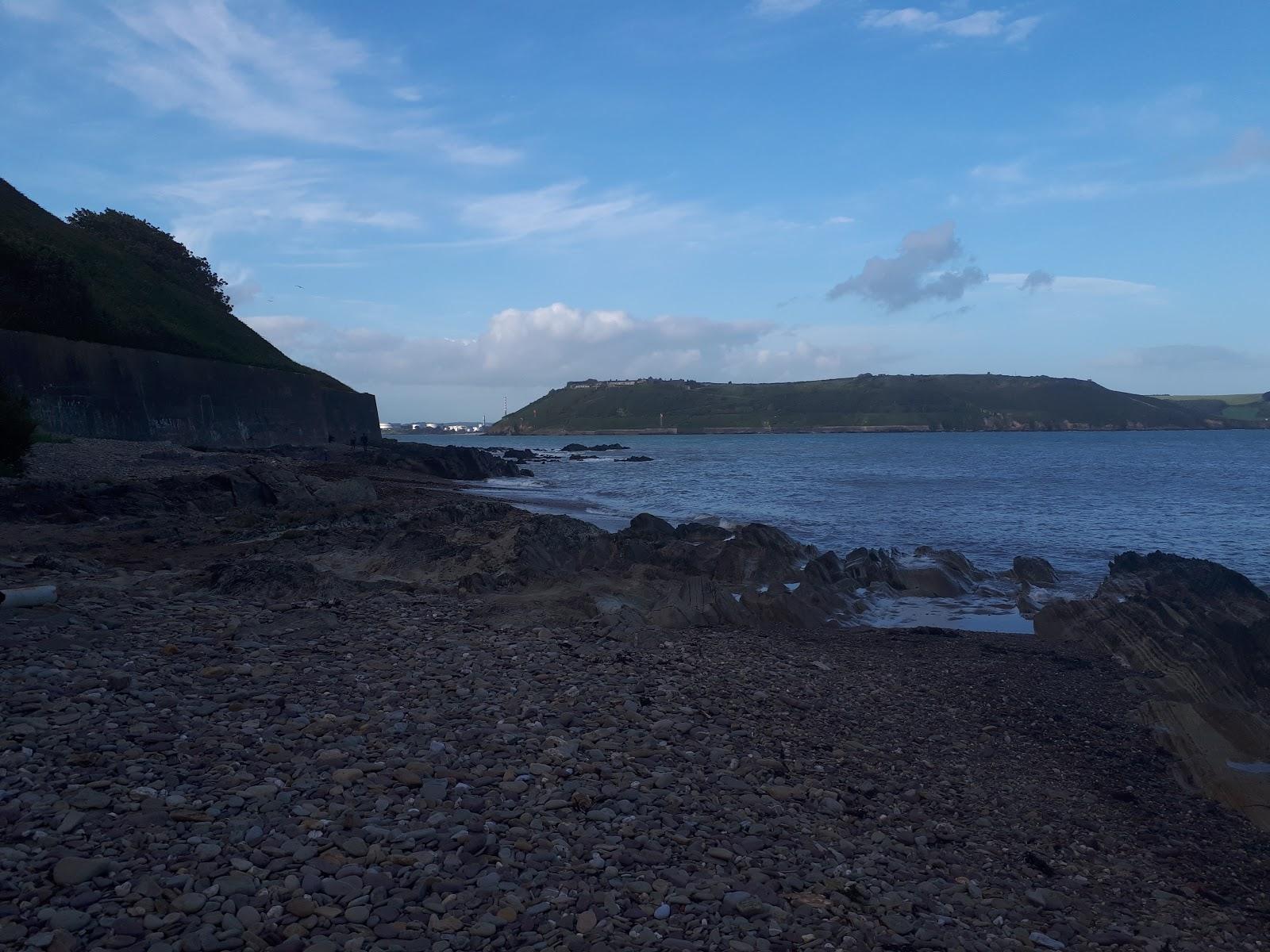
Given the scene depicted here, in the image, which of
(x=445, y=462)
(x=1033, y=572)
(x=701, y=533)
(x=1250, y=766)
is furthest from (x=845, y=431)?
(x=1250, y=766)

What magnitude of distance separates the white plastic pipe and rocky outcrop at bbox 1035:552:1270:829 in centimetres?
1022

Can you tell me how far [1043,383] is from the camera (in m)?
152

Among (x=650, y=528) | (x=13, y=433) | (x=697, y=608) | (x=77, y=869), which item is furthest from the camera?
(x=650, y=528)

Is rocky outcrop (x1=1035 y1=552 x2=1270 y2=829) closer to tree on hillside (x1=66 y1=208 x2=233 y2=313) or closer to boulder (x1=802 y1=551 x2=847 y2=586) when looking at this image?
boulder (x1=802 y1=551 x2=847 y2=586)

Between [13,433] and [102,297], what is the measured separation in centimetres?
2265

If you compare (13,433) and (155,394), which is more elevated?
(155,394)

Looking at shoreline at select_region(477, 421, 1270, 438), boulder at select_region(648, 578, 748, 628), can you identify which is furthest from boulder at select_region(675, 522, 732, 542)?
shoreline at select_region(477, 421, 1270, 438)

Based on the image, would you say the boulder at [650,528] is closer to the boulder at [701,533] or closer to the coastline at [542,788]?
the boulder at [701,533]

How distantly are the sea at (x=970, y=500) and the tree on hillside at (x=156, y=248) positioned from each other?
23432 millimetres

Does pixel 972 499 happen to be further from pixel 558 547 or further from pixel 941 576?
pixel 558 547

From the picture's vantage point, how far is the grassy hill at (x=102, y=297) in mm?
31250

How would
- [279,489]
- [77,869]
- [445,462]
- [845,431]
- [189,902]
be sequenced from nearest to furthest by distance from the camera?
→ 1. [189,902]
2. [77,869]
3. [279,489]
4. [445,462]
5. [845,431]

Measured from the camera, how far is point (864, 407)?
6043 inches

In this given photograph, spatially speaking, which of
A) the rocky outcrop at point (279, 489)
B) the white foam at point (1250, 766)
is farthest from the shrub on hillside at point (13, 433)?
the white foam at point (1250, 766)
